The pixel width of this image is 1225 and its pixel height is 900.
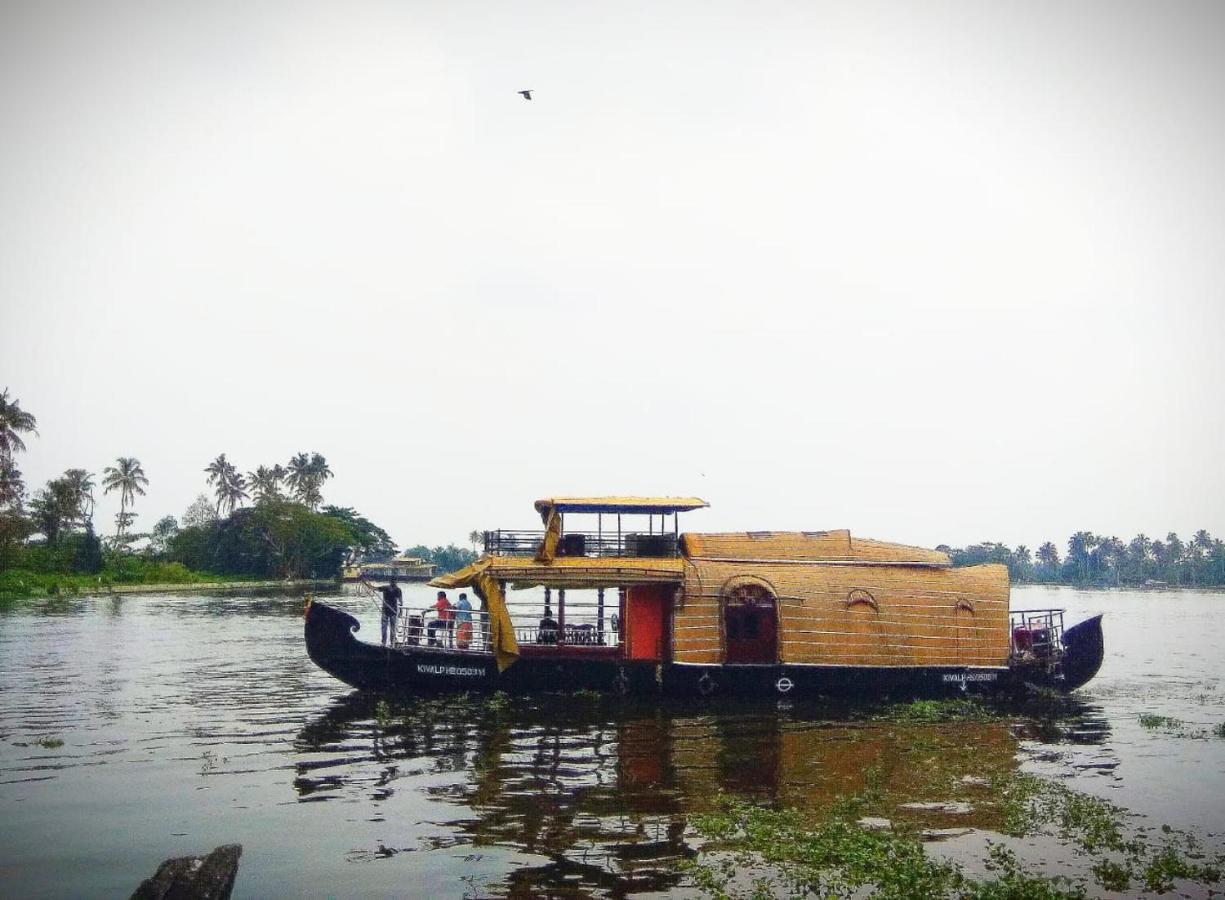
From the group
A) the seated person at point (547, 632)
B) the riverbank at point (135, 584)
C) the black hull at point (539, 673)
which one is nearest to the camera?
the black hull at point (539, 673)

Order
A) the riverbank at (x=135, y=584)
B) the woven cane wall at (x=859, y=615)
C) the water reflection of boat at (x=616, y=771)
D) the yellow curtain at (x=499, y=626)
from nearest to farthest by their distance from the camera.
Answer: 1. the water reflection of boat at (x=616, y=771)
2. the yellow curtain at (x=499, y=626)
3. the woven cane wall at (x=859, y=615)
4. the riverbank at (x=135, y=584)

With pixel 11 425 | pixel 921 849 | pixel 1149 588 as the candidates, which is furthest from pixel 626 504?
pixel 1149 588

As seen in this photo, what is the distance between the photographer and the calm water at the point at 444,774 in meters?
9.43

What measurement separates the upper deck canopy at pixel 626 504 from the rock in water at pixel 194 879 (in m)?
11.8

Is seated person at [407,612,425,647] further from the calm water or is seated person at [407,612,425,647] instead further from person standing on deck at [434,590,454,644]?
the calm water

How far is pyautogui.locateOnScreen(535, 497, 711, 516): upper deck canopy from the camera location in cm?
1923

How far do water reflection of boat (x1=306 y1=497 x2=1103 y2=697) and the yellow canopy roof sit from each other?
33 mm

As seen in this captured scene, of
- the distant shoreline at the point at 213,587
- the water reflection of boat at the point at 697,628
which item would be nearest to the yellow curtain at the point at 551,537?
the water reflection of boat at the point at 697,628

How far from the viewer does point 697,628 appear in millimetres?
18703

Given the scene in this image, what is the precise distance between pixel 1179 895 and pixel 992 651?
1204 cm

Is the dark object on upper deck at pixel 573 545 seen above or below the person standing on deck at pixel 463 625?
above

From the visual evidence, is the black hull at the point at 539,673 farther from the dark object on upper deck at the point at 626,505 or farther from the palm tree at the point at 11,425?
the palm tree at the point at 11,425

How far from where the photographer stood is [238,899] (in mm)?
8516

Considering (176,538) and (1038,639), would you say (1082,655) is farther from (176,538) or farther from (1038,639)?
(176,538)
